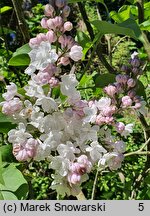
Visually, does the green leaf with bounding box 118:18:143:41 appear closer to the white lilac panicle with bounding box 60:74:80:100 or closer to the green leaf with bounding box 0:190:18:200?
the white lilac panicle with bounding box 60:74:80:100

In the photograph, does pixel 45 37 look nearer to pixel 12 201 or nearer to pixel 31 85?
pixel 31 85

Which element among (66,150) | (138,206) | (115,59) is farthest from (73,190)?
(115,59)

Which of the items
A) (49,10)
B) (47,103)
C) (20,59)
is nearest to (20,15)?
(20,59)

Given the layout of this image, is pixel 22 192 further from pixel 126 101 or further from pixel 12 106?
pixel 126 101

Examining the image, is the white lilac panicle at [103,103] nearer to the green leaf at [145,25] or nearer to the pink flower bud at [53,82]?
the pink flower bud at [53,82]

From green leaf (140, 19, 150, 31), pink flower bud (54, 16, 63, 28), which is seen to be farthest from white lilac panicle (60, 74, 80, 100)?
green leaf (140, 19, 150, 31)

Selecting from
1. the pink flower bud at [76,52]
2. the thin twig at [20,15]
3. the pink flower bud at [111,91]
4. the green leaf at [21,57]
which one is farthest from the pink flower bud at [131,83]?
the thin twig at [20,15]

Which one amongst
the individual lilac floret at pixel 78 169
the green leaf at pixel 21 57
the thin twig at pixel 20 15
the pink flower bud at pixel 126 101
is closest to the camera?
the individual lilac floret at pixel 78 169

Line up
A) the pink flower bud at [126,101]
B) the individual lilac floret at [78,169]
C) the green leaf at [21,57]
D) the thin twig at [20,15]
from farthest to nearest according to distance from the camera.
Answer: the thin twig at [20,15], the green leaf at [21,57], the pink flower bud at [126,101], the individual lilac floret at [78,169]
